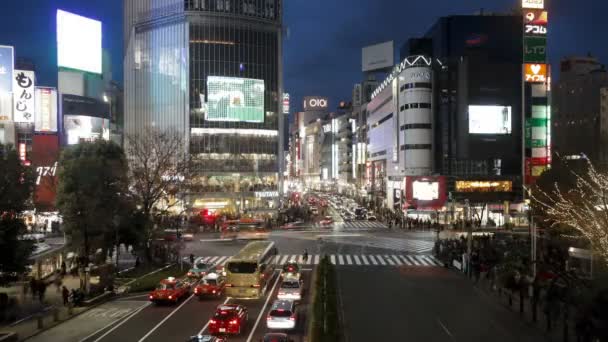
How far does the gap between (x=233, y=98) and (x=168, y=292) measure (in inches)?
2256

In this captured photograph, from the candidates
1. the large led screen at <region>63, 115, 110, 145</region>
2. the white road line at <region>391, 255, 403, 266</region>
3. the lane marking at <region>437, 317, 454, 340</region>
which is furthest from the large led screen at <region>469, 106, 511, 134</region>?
the lane marking at <region>437, 317, 454, 340</region>

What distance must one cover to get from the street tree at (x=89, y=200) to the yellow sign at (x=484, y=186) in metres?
52.6

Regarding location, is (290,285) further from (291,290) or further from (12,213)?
(12,213)

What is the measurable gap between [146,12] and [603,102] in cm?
8942

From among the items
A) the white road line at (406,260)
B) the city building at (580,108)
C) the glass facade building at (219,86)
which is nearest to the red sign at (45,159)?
the glass facade building at (219,86)

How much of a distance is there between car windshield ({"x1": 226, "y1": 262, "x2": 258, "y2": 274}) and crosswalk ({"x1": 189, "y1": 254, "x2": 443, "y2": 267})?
11.4 metres

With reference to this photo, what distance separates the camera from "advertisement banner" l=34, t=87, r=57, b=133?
66500 millimetres

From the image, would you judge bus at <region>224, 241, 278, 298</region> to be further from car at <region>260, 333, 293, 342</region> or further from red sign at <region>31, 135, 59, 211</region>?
red sign at <region>31, 135, 59, 211</region>

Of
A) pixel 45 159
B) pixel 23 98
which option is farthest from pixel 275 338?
A: pixel 45 159

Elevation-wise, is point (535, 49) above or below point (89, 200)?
above

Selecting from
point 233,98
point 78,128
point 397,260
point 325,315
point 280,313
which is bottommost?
point 397,260

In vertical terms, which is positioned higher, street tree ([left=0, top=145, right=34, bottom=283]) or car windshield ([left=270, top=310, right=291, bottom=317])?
street tree ([left=0, top=145, right=34, bottom=283])

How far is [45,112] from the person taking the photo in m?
66.9

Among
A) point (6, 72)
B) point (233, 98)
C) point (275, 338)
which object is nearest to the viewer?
point (275, 338)
